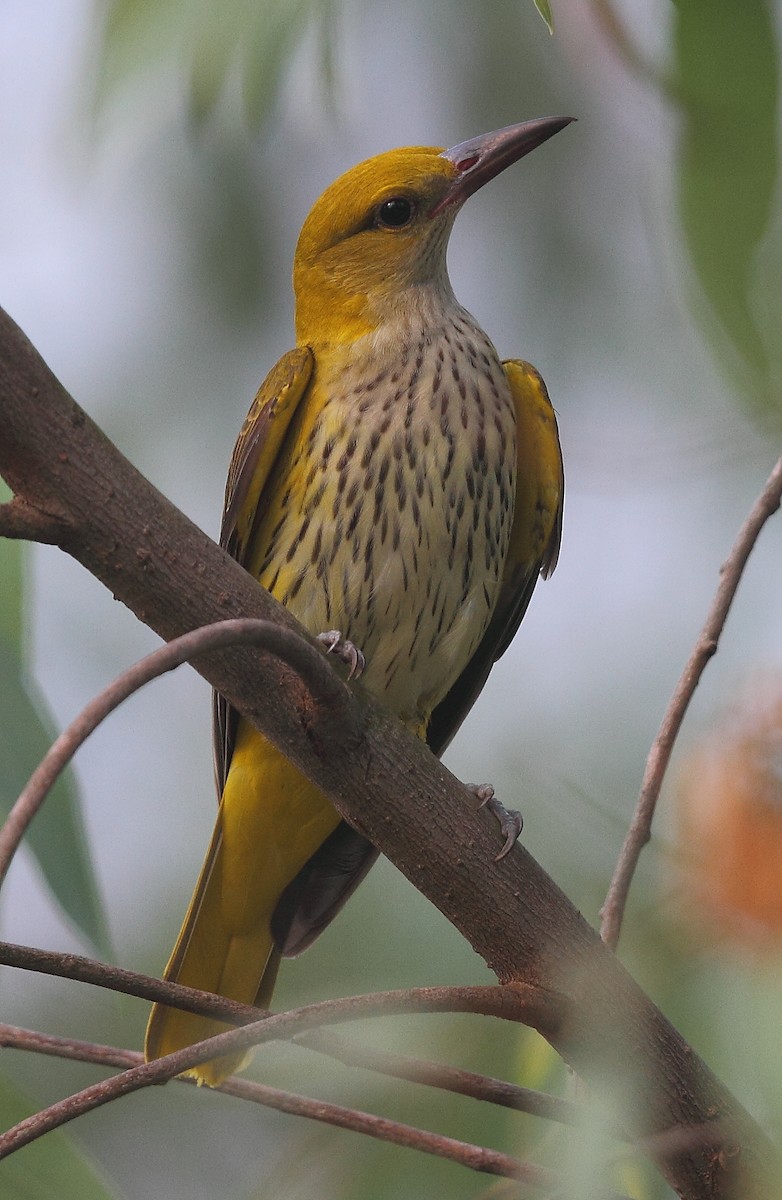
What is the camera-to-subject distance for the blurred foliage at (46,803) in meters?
1.59

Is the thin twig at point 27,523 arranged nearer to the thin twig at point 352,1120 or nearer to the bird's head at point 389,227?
the thin twig at point 352,1120

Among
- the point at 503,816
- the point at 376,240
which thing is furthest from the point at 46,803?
the point at 376,240

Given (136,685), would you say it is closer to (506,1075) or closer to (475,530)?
(506,1075)

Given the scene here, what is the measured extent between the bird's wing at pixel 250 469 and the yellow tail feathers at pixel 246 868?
4cm

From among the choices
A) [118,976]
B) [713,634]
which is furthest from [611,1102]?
[713,634]

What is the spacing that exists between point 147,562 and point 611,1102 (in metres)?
0.69

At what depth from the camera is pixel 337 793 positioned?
1.56 m

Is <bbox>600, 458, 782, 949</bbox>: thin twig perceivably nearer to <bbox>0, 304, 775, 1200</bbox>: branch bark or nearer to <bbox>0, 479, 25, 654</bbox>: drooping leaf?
<bbox>0, 304, 775, 1200</bbox>: branch bark

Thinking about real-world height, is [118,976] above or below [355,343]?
below

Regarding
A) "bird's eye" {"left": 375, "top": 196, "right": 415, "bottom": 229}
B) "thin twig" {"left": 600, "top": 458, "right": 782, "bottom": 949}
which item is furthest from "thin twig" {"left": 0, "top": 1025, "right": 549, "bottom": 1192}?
"bird's eye" {"left": 375, "top": 196, "right": 415, "bottom": 229}

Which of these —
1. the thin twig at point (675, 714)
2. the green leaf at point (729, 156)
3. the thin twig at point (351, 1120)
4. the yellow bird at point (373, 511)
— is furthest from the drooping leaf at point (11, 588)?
the green leaf at point (729, 156)

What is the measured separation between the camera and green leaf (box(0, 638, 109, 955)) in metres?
1.59

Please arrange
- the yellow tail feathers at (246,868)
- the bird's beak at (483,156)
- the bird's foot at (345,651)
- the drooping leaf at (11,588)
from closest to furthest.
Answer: the drooping leaf at (11,588) → the bird's foot at (345,651) → the yellow tail feathers at (246,868) → the bird's beak at (483,156)

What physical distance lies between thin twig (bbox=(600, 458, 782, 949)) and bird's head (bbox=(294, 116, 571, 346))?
3.26ft
